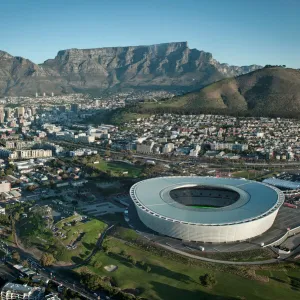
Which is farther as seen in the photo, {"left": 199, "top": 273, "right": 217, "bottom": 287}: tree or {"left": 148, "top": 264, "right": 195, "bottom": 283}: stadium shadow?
{"left": 148, "top": 264, "right": 195, "bottom": 283}: stadium shadow

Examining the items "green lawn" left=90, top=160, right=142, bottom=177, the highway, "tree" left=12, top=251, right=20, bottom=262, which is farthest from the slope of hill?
"tree" left=12, top=251, right=20, bottom=262

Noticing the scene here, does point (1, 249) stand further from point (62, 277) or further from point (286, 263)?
point (286, 263)

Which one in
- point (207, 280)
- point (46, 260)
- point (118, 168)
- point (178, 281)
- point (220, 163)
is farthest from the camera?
point (220, 163)

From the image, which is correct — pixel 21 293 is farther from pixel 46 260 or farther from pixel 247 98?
pixel 247 98

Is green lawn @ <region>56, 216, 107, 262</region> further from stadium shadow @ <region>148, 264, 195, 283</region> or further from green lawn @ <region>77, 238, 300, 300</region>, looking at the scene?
stadium shadow @ <region>148, 264, 195, 283</region>

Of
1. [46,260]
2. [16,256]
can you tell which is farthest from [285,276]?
[16,256]

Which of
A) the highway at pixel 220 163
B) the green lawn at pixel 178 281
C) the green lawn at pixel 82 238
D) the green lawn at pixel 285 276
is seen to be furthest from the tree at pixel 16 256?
the highway at pixel 220 163

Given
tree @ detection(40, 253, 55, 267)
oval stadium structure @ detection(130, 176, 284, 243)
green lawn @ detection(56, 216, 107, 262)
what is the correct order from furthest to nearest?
oval stadium structure @ detection(130, 176, 284, 243) < green lawn @ detection(56, 216, 107, 262) < tree @ detection(40, 253, 55, 267)

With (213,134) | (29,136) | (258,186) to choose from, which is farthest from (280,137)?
(29,136)
